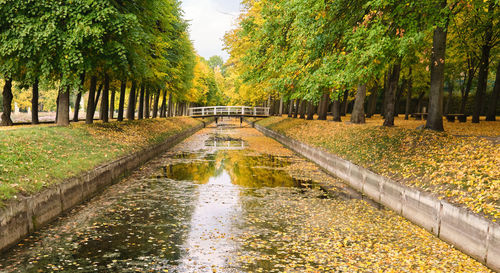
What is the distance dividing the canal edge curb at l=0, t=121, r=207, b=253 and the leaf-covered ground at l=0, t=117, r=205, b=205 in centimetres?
24

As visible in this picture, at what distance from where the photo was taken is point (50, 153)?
36.8 feet

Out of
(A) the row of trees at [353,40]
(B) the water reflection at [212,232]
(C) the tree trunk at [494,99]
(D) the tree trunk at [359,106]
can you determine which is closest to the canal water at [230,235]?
(B) the water reflection at [212,232]

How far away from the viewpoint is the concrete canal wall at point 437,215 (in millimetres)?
6109

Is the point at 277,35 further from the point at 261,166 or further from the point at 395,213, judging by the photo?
the point at 395,213

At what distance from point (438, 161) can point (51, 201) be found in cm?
1010

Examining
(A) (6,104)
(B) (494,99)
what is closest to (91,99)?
(A) (6,104)

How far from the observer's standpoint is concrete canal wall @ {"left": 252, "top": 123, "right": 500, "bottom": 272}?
6109mm

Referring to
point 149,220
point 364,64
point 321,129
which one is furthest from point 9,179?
point 321,129

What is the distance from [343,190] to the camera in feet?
40.4

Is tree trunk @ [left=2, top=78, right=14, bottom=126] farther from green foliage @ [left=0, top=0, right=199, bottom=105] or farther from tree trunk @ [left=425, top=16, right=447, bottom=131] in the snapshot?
tree trunk @ [left=425, top=16, right=447, bottom=131]

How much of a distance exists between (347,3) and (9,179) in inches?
459

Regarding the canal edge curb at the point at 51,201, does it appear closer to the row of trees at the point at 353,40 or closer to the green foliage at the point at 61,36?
the green foliage at the point at 61,36

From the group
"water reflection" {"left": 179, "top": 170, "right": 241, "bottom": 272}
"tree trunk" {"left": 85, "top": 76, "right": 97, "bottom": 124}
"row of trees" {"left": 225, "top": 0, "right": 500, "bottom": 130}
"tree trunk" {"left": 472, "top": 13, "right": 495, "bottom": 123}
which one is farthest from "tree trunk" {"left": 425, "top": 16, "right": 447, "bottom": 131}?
"tree trunk" {"left": 85, "top": 76, "right": 97, "bottom": 124}

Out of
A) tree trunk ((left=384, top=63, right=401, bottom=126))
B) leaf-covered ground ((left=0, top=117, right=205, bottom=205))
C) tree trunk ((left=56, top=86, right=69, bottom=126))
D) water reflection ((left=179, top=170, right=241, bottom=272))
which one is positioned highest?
tree trunk ((left=384, top=63, right=401, bottom=126))
